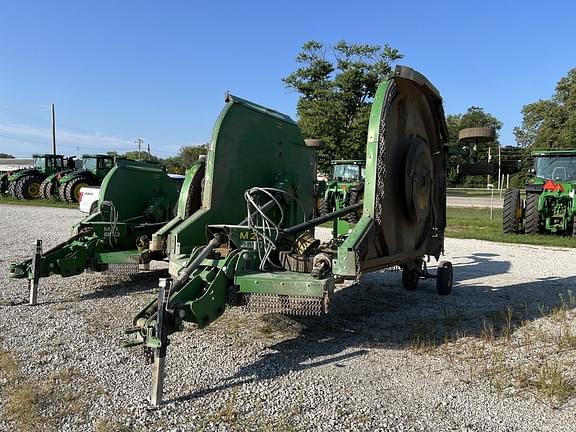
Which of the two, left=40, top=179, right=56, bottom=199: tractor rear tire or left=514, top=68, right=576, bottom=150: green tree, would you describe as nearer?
left=40, top=179, right=56, bottom=199: tractor rear tire

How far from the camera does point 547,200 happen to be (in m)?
14.9

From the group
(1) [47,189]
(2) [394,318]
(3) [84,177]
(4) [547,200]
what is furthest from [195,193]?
(1) [47,189]

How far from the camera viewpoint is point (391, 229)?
522 centimetres

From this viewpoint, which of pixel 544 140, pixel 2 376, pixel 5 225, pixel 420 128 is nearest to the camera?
pixel 2 376

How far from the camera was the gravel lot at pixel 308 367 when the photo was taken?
3303mm

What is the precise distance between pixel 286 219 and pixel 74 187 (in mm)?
23449

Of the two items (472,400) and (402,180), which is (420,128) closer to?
(402,180)

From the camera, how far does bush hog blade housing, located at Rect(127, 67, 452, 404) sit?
13.4 feet

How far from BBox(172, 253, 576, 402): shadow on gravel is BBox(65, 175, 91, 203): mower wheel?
21800mm

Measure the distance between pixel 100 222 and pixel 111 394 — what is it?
379cm

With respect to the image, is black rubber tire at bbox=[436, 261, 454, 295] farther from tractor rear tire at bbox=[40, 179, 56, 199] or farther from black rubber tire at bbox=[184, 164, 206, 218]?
tractor rear tire at bbox=[40, 179, 56, 199]

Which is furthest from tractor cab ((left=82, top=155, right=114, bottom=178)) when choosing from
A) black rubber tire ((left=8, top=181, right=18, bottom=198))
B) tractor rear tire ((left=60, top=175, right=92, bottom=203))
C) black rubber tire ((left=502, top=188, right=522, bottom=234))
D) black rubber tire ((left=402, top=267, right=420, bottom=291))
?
black rubber tire ((left=402, top=267, right=420, bottom=291))

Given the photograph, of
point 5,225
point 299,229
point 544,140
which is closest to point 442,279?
point 299,229

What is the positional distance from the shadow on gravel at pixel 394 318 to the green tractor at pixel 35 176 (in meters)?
27.0
